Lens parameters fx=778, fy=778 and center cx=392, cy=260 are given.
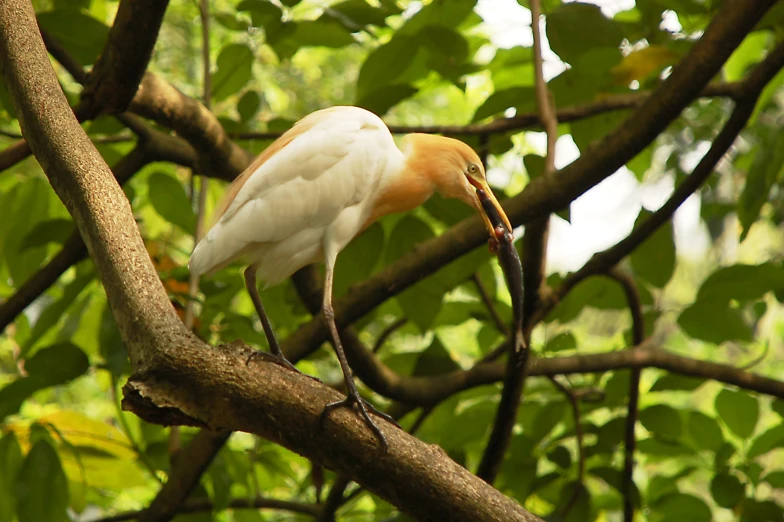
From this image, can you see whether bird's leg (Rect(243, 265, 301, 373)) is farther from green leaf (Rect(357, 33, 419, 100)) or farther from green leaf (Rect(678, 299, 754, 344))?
green leaf (Rect(678, 299, 754, 344))

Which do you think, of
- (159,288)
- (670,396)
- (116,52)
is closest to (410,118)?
(670,396)

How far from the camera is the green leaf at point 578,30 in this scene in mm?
2219

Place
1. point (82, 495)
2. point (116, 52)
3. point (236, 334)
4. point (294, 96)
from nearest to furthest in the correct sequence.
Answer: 1. point (116, 52)
2. point (236, 334)
3. point (82, 495)
4. point (294, 96)

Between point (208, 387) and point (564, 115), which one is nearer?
point (208, 387)

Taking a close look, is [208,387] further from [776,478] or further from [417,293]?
[776,478]

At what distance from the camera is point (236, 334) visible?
234 cm

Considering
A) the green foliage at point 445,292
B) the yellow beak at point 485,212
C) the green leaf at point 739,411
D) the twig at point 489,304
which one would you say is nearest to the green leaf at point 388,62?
the green foliage at point 445,292

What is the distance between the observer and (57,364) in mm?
2139

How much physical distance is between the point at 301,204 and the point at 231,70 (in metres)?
0.79

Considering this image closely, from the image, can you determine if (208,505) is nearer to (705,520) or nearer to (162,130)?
(162,130)

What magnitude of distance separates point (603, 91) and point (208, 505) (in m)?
1.88

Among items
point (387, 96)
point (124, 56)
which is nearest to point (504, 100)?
point (387, 96)

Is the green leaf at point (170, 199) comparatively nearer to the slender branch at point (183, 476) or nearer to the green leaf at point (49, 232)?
the green leaf at point (49, 232)

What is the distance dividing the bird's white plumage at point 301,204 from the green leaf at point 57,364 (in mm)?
483
